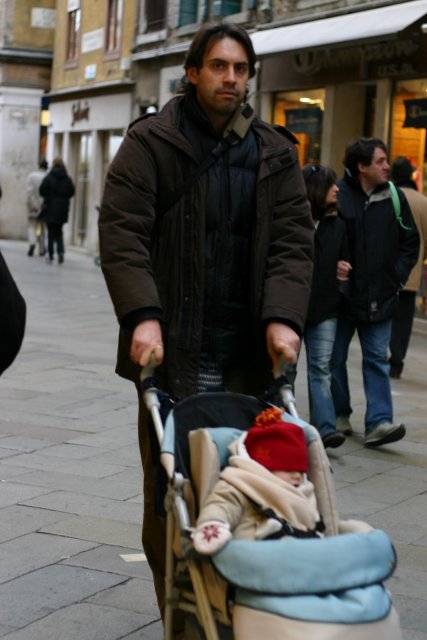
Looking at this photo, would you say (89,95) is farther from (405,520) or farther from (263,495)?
(263,495)

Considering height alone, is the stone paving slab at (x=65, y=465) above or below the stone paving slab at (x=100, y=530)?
below

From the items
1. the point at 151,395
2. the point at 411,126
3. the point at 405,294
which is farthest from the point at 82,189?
the point at 151,395

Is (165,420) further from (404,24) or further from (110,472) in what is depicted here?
(404,24)

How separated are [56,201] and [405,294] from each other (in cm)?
1418

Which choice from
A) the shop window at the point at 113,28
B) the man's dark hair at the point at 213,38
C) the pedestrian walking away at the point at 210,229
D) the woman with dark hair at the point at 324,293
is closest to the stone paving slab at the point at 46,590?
the pedestrian walking away at the point at 210,229

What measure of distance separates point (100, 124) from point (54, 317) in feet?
52.4

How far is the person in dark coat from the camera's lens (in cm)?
2550

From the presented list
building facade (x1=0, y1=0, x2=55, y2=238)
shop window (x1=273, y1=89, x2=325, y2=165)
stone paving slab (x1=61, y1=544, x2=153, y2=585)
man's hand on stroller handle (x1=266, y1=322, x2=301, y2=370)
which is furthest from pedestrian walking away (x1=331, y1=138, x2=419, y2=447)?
building facade (x1=0, y1=0, x2=55, y2=238)

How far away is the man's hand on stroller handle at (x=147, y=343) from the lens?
3980 mm

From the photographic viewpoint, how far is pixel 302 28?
765 inches

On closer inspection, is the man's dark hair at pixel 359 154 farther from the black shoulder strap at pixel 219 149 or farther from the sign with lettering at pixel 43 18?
the sign with lettering at pixel 43 18

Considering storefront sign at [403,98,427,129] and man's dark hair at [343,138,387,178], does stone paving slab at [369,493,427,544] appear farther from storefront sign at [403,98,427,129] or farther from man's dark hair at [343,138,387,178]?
storefront sign at [403,98,427,129]

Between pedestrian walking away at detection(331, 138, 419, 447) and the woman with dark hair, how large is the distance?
11 centimetres

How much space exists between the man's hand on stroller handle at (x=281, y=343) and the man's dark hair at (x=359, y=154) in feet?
13.9
